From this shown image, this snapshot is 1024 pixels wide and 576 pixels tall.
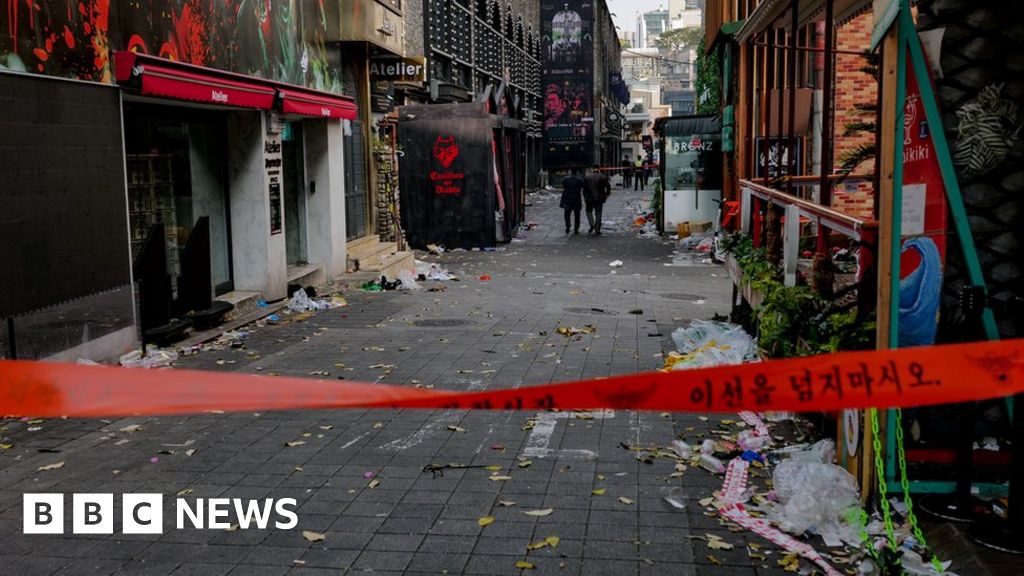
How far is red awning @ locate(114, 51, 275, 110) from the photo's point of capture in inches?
370

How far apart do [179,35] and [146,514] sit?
22.9 ft

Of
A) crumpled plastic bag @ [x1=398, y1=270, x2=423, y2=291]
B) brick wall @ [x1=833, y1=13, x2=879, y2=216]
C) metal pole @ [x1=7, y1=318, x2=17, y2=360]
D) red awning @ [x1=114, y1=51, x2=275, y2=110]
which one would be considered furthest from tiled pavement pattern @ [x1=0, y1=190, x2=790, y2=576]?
brick wall @ [x1=833, y1=13, x2=879, y2=216]

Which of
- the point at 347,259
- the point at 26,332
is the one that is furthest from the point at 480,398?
→ the point at 347,259

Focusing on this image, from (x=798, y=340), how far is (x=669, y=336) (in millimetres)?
4340

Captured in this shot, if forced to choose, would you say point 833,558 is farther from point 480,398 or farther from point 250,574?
point 250,574

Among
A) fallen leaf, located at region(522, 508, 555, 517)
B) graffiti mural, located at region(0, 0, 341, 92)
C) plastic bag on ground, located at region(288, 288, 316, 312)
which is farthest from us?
plastic bag on ground, located at region(288, 288, 316, 312)

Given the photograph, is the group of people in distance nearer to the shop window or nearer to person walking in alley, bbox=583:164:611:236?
person walking in alley, bbox=583:164:611:236

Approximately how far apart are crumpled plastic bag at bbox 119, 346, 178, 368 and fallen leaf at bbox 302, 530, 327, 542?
15.8ft

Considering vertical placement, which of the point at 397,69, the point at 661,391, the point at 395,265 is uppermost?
the point at 397,69

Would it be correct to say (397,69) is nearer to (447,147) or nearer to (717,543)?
(447,147)

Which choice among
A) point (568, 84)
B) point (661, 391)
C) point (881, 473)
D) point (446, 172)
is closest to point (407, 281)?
point (446, 172)

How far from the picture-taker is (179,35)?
35.3ft

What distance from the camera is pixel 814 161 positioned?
61.2 ft

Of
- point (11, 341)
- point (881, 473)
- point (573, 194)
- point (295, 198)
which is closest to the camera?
A: point (881, 473)
